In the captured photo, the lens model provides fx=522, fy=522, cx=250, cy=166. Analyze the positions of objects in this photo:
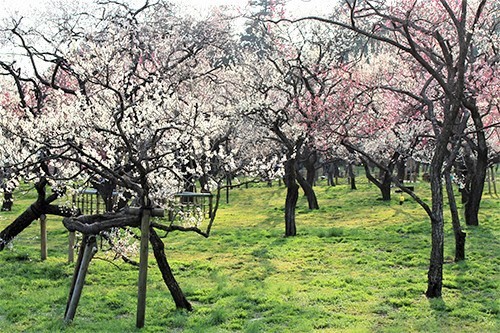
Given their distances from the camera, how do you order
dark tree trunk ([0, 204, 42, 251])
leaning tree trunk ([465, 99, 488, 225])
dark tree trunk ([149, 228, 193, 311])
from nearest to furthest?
dark tree trunk ([149, 228, 193, 311])
leaning tree trunk ([465, 99, 488, 225])
dark tree trunk ([0, 204, 42, 251])

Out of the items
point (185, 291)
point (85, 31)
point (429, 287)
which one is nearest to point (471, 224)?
point (429, 287)

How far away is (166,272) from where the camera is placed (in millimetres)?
9359

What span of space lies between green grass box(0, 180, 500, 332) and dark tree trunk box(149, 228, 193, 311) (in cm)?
26

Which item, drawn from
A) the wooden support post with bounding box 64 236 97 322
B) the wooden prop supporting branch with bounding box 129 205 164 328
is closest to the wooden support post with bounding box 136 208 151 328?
the wooden prop supporting branch with bounding box 129 205 164 328

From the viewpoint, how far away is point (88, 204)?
80.0 feet

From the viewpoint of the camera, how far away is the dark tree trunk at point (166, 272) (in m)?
9.30

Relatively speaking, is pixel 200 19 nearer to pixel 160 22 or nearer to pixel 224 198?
pixel 160 22

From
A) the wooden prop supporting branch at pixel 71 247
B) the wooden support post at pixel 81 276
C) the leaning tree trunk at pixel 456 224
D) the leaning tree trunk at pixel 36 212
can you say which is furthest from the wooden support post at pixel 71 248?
the leaning tree trunk at pixel 456 224

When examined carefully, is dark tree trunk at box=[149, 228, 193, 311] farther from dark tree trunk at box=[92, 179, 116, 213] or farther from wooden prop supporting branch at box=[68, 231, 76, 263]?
wooden prop supporting branch at box=[68, 231, 76, 263]

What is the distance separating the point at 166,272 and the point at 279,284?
3153 millimetres

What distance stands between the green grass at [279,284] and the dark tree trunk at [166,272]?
0.26 meters

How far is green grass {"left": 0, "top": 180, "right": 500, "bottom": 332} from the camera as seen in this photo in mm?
8883

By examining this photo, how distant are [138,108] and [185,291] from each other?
4.25 meters

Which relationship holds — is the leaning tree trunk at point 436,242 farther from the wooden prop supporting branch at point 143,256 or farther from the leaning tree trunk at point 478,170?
the wooden prop supporting branch at point 143,256
